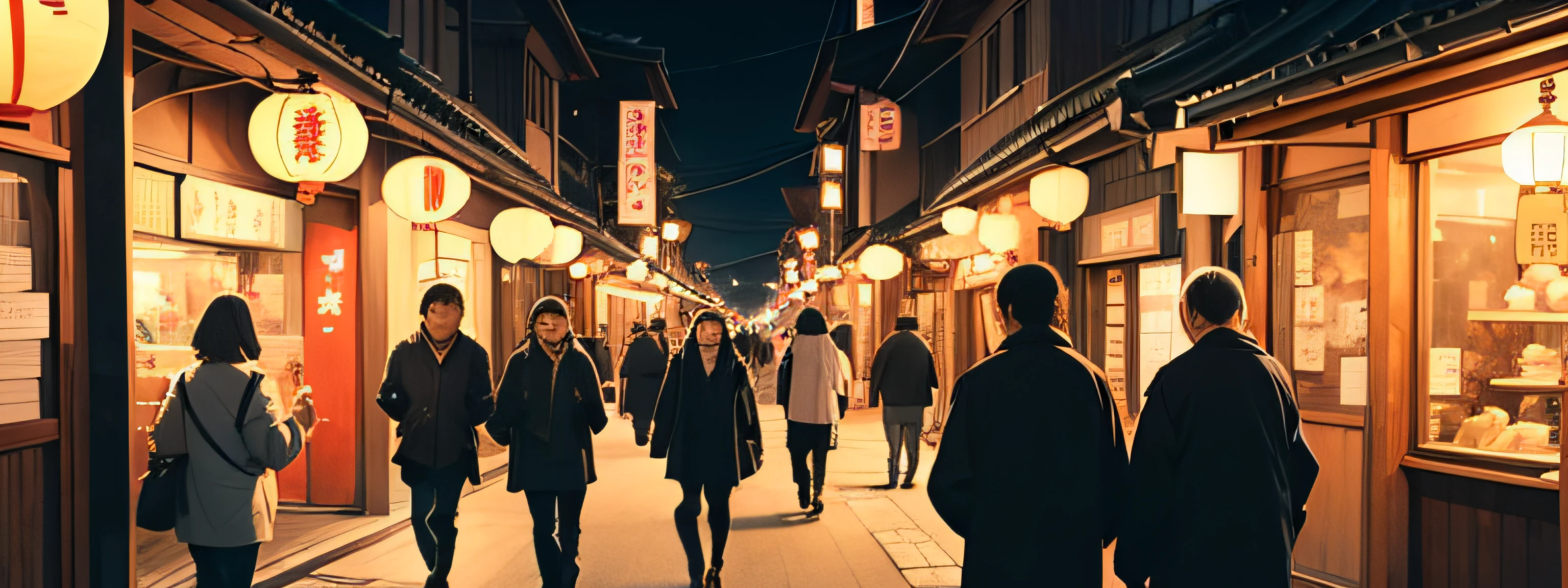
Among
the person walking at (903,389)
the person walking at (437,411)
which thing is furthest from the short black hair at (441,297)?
the person walking at (903,389)

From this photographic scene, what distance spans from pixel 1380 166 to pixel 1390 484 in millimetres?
2016

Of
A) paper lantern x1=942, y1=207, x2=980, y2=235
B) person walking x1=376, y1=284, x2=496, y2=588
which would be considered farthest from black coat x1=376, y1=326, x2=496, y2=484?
paper lantern x1=942, y1=207, x2=980, y2=235

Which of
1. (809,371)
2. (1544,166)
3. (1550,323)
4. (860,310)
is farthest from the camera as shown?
(860,310)

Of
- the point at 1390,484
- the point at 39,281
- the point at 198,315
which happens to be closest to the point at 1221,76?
the point at 1390,484

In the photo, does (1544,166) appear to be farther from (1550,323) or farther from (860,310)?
(860,310)

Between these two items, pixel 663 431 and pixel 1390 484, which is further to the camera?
pixel 663 431

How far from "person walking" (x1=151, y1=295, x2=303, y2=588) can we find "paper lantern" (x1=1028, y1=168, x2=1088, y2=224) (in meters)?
7.70

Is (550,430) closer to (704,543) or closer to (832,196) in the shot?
(704,543)

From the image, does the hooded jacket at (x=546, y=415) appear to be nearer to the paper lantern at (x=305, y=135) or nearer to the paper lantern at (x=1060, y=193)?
the paper lantern at (x=305, y=135)

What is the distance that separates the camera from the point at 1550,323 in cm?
582

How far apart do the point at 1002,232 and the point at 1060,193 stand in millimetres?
2223

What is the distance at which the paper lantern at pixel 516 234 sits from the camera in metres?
13.0

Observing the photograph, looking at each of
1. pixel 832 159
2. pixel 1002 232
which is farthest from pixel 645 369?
pixel 832 159

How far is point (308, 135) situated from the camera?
7141 mm
